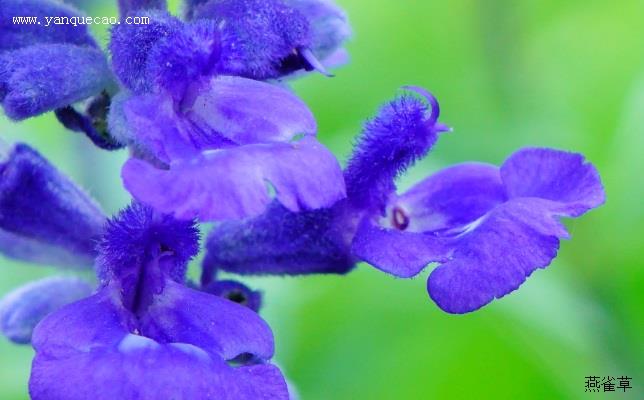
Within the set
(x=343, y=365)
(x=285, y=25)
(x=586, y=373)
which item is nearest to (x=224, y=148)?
(x=285, y=25)

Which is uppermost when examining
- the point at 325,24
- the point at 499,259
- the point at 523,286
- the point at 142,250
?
the point at 325,24

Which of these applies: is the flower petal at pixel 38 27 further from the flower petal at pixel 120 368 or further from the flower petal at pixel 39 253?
the flower petal at pixel 120 368

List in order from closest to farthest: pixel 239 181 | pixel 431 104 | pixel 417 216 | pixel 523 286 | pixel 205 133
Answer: pixel 239 181, pixel 205 133, pixel 431 104, pixel 417 216, pixel 523 286

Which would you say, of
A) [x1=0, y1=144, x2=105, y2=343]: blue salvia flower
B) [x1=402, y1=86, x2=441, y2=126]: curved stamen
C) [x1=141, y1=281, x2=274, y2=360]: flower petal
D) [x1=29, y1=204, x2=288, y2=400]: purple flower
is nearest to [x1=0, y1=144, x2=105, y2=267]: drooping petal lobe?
[x1=0, y1=144, x2=105, y2=343]: blue salvia flower

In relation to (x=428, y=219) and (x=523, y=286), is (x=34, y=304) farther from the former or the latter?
(x=523, y=286)

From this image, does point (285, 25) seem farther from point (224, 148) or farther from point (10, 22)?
point (10, 22)

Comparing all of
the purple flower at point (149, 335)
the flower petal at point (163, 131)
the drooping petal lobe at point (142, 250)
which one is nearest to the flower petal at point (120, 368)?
the purple flower at point (149, 335)

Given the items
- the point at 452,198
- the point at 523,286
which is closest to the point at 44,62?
the point at 452,198
